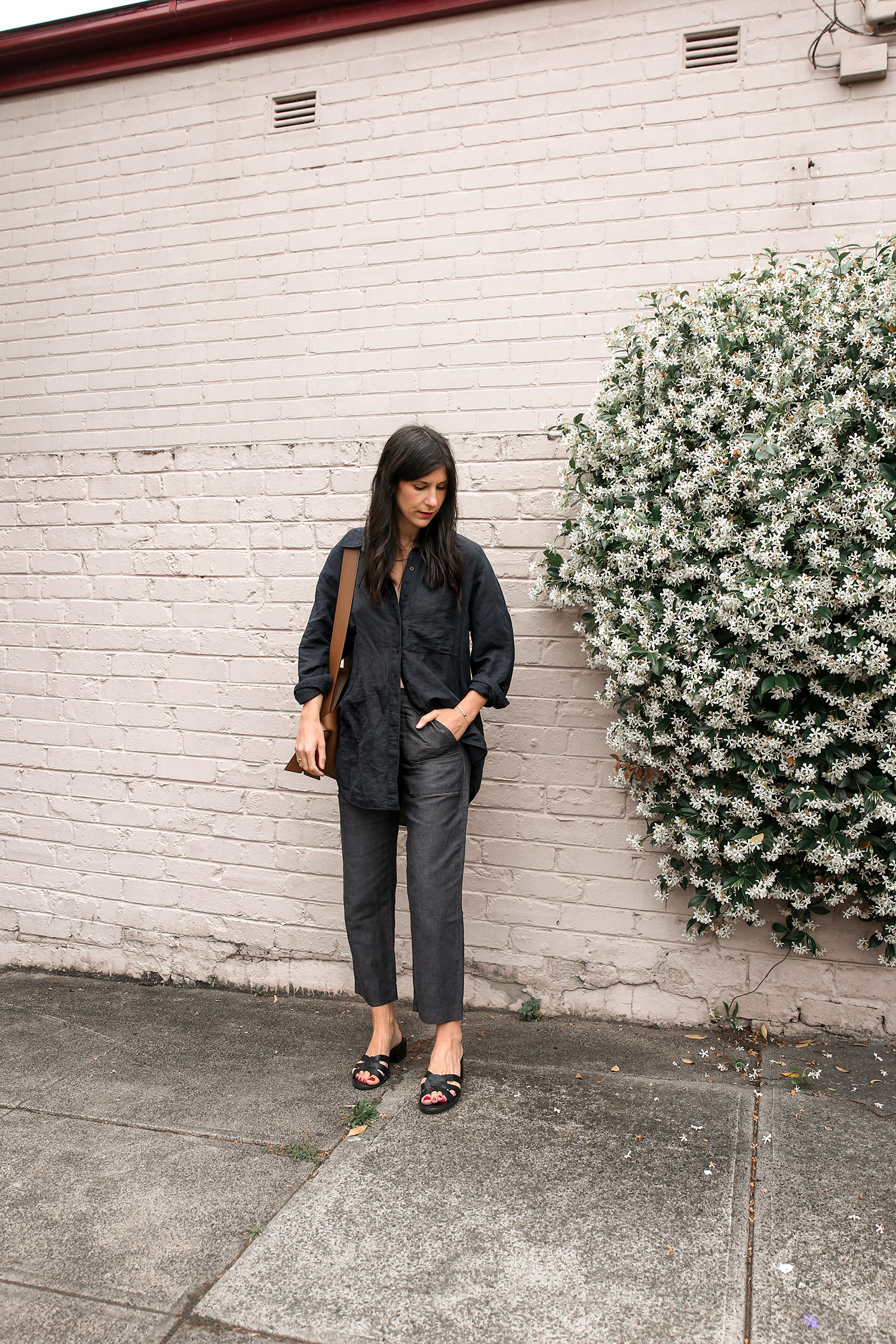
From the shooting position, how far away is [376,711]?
2.97 meters

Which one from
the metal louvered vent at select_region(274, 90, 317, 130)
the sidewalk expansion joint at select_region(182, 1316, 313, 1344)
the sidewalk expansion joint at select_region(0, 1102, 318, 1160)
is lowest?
the sidewalk expansion joint at select_region(0, 1102, 318, 1160)

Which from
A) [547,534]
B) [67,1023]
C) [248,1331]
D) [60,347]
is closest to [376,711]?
[547,534]

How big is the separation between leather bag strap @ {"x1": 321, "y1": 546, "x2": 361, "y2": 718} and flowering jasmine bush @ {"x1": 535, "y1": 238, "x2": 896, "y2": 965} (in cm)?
70

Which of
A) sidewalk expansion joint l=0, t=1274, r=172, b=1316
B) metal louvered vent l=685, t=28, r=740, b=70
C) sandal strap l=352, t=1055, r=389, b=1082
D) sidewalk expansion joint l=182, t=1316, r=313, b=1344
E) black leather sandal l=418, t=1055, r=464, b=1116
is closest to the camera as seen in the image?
sidewalk expansion joint l=182, t=1316, r=313, b=1344

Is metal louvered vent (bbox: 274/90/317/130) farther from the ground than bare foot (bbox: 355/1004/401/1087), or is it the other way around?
metal louvered vent (bbox: 274/90/317/130)

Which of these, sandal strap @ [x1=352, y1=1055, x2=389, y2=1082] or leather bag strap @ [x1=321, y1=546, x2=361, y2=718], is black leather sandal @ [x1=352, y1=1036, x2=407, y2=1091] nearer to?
sandal strap @ [x1=352, y1=1055, x2=389, y2=1082]

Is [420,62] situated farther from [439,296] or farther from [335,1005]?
[335,1005]

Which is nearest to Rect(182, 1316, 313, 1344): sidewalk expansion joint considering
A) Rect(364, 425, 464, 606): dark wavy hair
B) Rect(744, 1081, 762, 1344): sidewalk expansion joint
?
Rect(744, 1081, 762, 1344): sidewalk expansion joint

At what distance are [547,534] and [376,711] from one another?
1009mm

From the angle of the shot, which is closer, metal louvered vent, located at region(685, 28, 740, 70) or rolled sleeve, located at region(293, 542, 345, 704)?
rolled sleeve, located at region(293, 542, 345, 704)

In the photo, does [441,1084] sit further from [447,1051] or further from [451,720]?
[451,720]

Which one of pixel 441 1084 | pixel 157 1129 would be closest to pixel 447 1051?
pixel 441 1084

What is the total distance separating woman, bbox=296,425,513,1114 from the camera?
2.95 m

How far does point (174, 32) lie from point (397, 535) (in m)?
2.64
